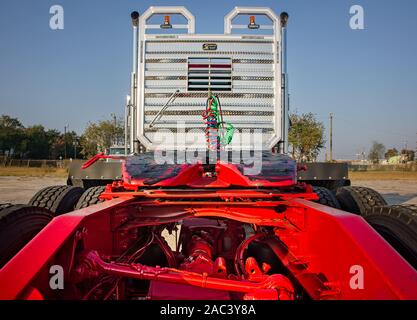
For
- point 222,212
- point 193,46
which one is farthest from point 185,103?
point 222,212

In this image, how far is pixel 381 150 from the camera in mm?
97250

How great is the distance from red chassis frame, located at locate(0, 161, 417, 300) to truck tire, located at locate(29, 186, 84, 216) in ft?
4.62

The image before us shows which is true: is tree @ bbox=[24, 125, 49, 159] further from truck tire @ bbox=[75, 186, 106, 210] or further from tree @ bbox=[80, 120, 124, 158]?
truck tire @ bbox=[75, 186, 106, 210]

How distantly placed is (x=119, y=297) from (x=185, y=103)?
3152mm

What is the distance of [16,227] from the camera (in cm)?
217

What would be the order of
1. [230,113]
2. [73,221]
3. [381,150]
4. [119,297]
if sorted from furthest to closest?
[381,150]
[230,113]
[119,297]
[73,221]

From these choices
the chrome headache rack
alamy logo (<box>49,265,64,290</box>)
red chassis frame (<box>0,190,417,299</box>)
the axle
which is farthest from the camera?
the chrome headache rack

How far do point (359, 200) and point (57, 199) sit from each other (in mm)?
3251

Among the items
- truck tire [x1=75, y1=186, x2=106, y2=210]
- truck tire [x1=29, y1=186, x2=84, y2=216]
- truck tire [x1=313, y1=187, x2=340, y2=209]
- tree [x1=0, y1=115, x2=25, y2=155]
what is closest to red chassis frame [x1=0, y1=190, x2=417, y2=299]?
truck tire [x1=75, y1=186, x2=106, y2=210]

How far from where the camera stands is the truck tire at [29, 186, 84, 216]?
3911 millimetres

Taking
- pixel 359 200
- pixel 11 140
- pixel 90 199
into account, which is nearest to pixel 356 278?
pixel 359 200

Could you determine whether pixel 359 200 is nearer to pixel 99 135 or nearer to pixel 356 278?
pixel 356 278

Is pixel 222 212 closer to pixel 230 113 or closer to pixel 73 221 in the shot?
pixel 73 221
